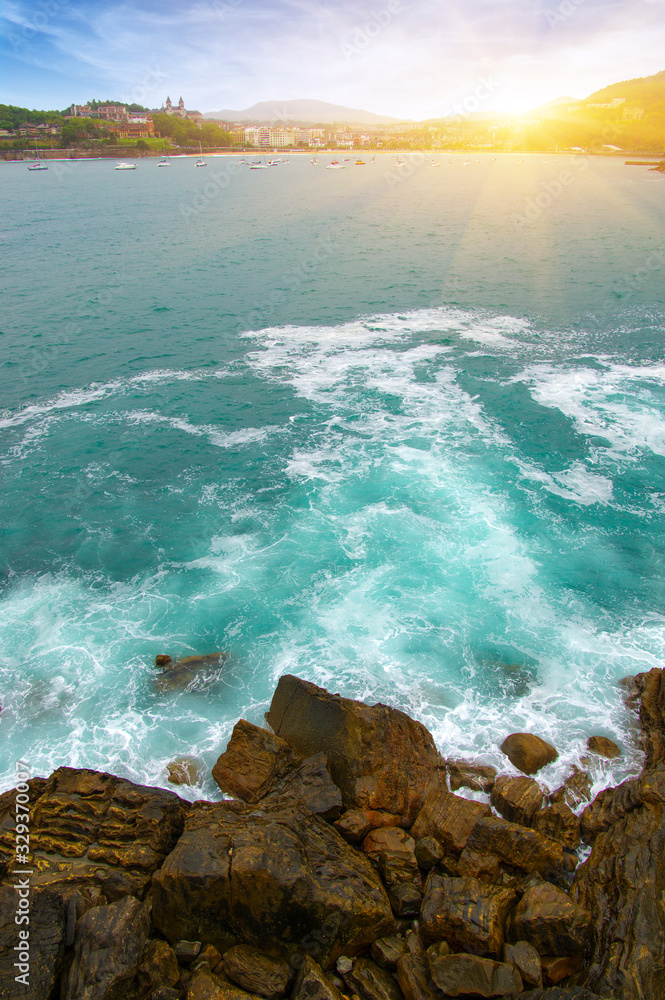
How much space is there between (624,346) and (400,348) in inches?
817

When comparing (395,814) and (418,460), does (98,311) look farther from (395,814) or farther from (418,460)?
(395,814)

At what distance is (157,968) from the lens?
12.0 metres

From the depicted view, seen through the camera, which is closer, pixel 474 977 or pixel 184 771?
pixel 474 977

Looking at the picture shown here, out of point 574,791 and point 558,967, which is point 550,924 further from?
point 574,791

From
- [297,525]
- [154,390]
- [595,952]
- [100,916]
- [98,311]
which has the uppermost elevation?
[98,311]

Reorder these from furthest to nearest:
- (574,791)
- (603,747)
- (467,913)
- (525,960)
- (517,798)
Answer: (603,747), (574,791), (517,798), (467,913), (525,960)

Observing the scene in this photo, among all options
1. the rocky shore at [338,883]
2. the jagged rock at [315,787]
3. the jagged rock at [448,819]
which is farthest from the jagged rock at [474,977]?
A: the jagged rock at [315,787]

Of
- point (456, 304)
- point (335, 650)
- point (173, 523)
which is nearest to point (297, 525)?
point (173, 523)

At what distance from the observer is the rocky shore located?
11.9m

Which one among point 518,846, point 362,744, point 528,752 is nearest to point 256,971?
point 362,744

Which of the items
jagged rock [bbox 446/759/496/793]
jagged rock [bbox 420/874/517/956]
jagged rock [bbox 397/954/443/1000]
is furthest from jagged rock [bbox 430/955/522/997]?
jagged rock [bbox 446/759/496/793]

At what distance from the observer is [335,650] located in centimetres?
2280

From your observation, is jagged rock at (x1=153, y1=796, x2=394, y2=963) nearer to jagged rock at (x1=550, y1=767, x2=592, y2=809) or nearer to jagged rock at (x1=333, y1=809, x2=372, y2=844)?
jagged rock at (x1=333, y1=809, x2=372, y2=844)

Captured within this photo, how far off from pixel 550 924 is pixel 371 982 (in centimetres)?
429
